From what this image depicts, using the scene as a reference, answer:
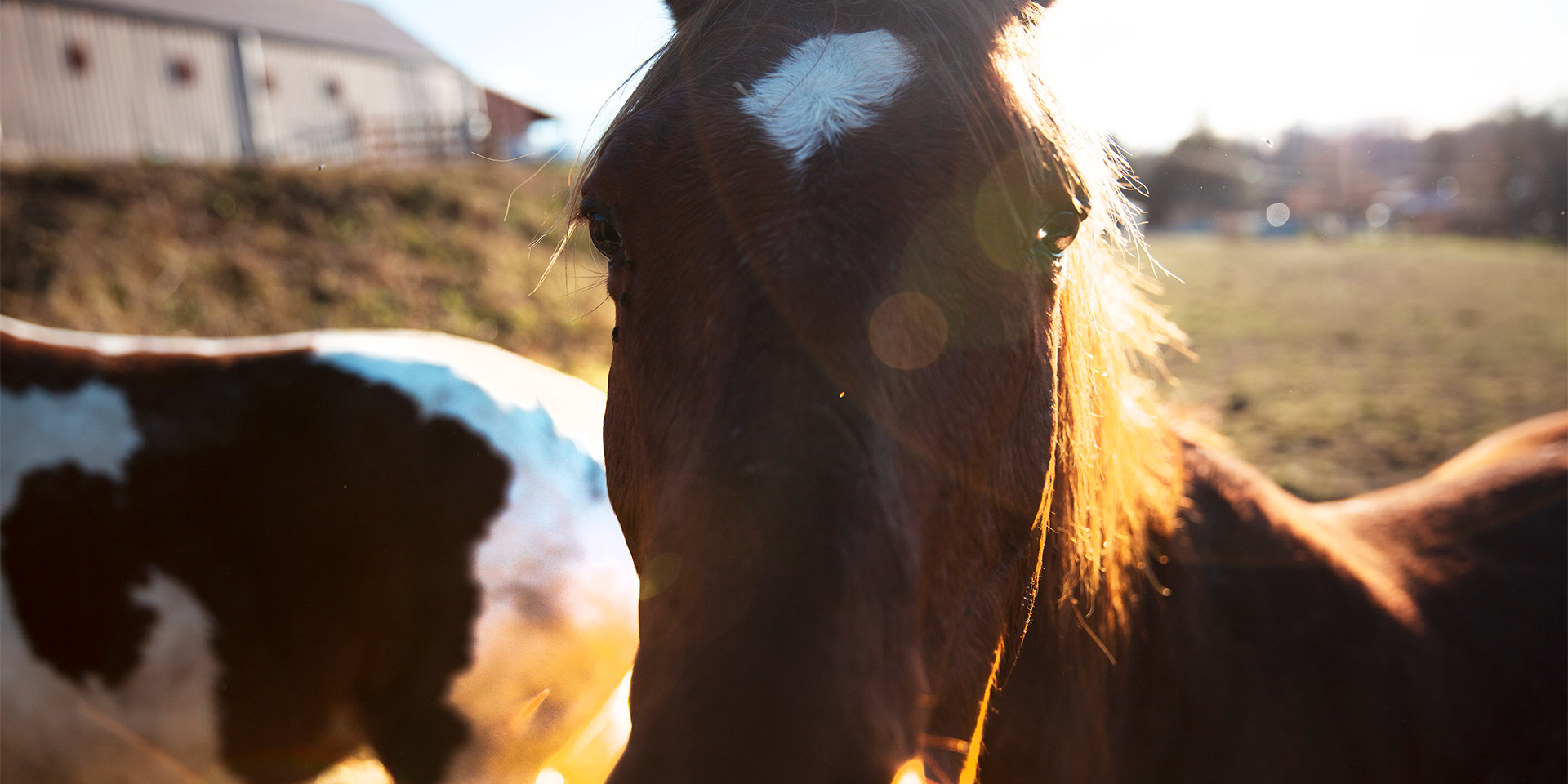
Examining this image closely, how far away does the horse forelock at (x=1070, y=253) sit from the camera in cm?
125

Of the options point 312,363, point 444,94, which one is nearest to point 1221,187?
point 312,363

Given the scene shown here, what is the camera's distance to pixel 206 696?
7.96ft

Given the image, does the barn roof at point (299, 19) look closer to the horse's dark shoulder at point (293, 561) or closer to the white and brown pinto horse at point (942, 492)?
the horse's dark shoulder at point (293, 561)

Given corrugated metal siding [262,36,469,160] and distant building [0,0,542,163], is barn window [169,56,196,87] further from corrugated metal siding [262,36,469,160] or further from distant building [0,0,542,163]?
corrugated metal siding [262,36,469,160]

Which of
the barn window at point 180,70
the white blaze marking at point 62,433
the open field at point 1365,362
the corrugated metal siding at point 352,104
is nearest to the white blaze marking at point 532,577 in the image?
the white blaze marking at point 62,433

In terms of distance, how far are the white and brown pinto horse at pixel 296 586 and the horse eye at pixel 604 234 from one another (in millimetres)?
1296

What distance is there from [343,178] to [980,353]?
1630 cm

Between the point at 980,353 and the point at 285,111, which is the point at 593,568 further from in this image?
the point at 285,111

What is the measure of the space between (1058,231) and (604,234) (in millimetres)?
827

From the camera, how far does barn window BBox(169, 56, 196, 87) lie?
2005cm

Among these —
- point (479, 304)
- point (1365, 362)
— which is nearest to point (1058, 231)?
point (479, 304)

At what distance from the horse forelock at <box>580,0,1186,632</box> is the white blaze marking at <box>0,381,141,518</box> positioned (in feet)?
6.95

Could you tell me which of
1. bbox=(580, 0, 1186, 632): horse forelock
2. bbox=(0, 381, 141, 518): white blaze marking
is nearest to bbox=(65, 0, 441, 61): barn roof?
bbox=(0, 381, 141, 518): white blaze marking

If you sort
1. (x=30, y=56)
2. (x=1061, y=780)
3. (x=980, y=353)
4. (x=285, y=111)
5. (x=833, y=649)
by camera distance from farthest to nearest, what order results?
(x=285, y=111), (x=30, y=56), (x=1061, y=780), (x=980, y=353), (x=833, y=649)
